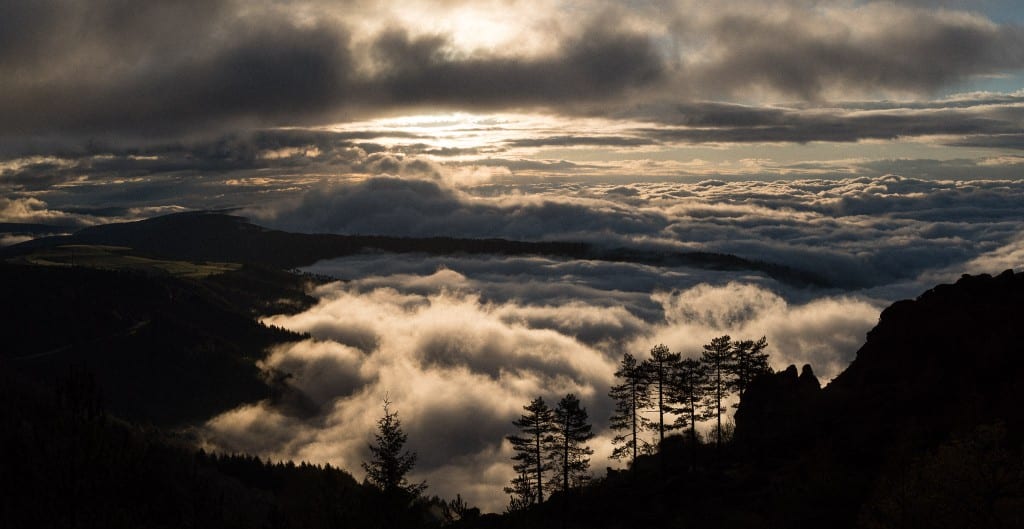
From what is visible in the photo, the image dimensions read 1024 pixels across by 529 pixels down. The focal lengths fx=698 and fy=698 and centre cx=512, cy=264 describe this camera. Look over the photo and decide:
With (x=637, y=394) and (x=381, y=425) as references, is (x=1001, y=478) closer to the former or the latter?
(x=381, y=425)

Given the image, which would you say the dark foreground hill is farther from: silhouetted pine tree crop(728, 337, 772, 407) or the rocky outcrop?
silhouetted pine tree crop(728, 337, 772, 407)

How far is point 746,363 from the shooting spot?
3740 inches

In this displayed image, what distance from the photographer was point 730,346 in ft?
311

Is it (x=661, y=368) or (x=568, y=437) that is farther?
(x=661, y=368)

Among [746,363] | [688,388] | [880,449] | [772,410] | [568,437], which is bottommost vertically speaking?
[880,449]

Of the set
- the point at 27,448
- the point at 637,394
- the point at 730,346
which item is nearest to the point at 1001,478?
the point at 637,394

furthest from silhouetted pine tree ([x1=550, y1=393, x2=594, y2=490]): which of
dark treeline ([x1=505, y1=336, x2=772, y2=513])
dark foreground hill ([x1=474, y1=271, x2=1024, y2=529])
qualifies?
dark foreground hill ([x1=474, y1=271, x2=1024, y2=529])

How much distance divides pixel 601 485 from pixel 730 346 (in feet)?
83.8

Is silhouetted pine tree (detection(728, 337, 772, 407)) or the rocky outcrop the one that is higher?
silhouetted pine tree (detection(728, 337, 772, 407))

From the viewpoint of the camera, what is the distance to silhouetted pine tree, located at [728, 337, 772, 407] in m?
94.5

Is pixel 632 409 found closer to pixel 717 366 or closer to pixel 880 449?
pixel 717 366

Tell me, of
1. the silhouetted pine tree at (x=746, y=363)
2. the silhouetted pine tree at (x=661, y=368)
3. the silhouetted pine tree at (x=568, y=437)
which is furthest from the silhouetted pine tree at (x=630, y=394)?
the silhouetted pine tree at (x=746, y=363)

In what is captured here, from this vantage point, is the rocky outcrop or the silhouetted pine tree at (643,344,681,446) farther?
the rocky outcrop

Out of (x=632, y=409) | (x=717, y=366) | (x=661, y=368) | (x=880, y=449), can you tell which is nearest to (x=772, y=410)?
(x=717, y=366)
